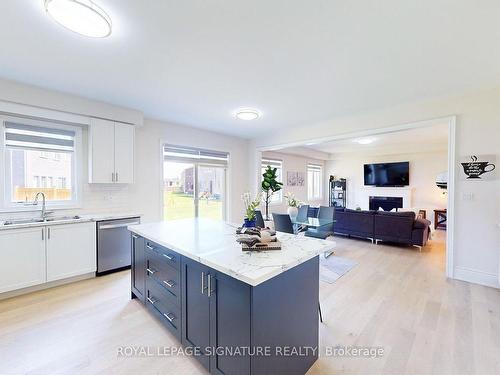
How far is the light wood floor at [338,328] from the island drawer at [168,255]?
0.71 meters

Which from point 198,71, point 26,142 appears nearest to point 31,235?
point 26,142

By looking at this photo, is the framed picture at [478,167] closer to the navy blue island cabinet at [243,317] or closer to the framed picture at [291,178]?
the navy blue island cabinet at [243,317]

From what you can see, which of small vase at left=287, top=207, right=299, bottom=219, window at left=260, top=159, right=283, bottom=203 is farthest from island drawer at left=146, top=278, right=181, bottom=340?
window at left=260, top=159, right=283, bottom=203

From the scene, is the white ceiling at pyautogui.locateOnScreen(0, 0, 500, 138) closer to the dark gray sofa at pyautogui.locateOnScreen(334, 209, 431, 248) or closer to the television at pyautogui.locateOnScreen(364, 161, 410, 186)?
the dark gray sofa at pyautogui.locateOnScreen(334, 209, 431, 248)

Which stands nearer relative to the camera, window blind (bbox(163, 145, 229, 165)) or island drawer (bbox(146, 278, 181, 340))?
island drawer (bbox(146, 278, 181, 340))

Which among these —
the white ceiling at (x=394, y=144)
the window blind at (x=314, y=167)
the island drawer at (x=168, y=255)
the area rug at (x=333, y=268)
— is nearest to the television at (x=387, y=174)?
the white ceiling at (x=394, y=144)

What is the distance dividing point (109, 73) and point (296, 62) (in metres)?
2.10

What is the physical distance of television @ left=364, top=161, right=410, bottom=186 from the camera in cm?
741

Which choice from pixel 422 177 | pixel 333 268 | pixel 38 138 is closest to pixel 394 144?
pixel 422 177

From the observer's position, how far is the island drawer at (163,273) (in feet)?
6.15

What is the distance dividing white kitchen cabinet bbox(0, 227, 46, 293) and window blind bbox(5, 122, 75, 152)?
1.24 metres

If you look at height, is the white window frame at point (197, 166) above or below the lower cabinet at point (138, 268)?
above

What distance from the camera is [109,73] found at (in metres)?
2.61

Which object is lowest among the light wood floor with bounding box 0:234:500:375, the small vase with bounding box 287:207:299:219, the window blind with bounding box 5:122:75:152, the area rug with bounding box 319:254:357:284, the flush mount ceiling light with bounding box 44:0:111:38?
the light wood floor with bounding box 0:234:500:375
